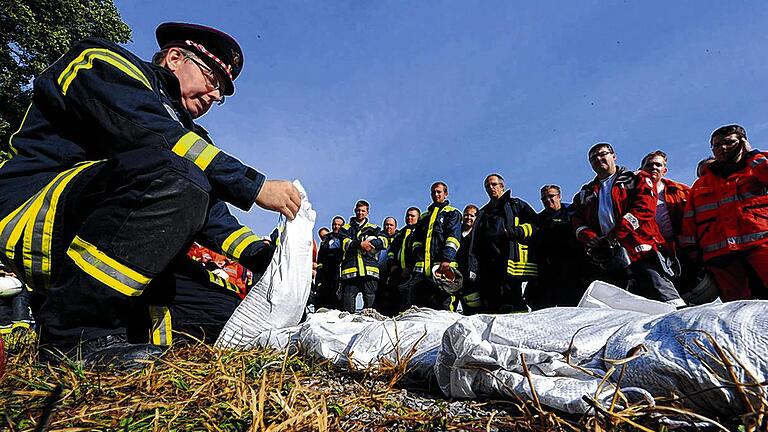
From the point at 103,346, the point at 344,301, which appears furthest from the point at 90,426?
the point at 344,301

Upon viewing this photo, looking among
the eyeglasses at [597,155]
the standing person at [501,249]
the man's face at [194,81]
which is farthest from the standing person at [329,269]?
the man's face at [194,81]

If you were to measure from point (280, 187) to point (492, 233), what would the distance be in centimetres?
425

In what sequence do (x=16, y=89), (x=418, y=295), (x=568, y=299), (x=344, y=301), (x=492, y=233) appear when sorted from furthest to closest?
1. (x=16, y=89)
2. (x=344, y=301)
3. (x=418, y=295)
4. (x=492, y=233)
5. (x=568, y=299)

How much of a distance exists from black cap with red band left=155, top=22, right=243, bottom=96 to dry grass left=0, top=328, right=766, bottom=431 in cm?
147

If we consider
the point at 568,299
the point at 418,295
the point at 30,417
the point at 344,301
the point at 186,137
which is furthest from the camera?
the point at 344,301

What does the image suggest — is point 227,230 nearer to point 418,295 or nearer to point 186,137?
point 186,137

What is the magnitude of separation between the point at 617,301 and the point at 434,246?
499 centimetres

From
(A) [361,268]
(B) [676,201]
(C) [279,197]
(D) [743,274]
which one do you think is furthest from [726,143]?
(A) [361,268]

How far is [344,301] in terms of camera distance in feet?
26.2

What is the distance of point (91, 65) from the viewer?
1742 millimetres

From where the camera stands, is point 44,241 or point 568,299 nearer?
point 44,241

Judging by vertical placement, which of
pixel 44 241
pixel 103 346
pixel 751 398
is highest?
pixel 44 241

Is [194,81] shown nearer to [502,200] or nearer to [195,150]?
[195,150]

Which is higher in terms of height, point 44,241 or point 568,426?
point 44,241
